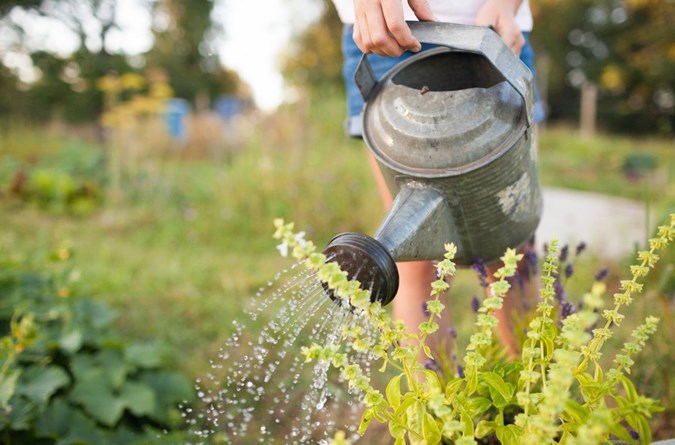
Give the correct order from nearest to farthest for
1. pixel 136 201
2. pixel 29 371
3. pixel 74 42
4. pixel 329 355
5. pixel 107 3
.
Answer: pixel 329 355 → pixel 29 371 → pixel 136 201 → pixel 107 3 → pixel 74 42

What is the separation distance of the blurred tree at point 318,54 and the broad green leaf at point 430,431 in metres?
16.6

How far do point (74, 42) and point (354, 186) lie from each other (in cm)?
1083

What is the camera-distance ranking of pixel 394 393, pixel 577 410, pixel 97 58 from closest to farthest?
pixel 577 410 < pixel 394 393 < pixel 97 58

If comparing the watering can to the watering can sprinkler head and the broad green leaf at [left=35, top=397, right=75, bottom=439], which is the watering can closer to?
the watering can sprinkler head

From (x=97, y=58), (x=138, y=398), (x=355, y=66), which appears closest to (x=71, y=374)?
(x=138, y=398)

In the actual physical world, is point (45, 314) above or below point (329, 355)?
above

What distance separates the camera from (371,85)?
1.27 meters

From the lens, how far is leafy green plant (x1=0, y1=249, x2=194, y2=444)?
1.44 meters

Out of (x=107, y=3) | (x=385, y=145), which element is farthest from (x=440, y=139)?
(x=107, y=3)

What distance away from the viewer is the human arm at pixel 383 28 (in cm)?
104

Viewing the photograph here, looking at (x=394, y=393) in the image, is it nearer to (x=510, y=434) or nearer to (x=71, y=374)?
(x=510, y=434)

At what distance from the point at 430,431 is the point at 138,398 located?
1.07 metres

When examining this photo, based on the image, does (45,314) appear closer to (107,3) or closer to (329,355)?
(329,355)

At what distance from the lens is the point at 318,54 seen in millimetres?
18344
